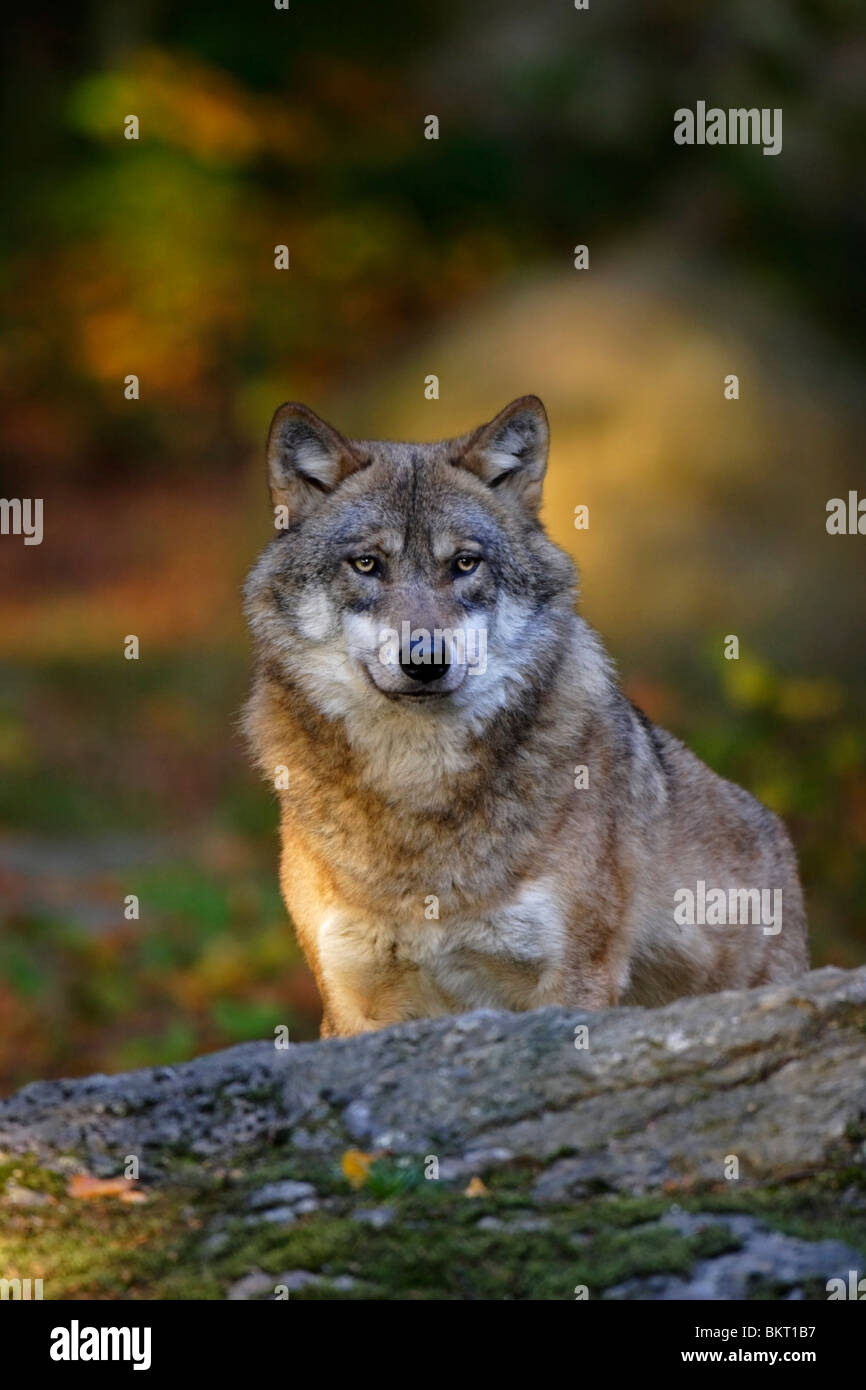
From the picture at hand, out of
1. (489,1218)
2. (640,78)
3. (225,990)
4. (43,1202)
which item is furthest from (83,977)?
(640,78)

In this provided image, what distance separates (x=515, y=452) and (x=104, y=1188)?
3.07 m

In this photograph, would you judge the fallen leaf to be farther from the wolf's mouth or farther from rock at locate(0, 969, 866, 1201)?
the wolf's mouth

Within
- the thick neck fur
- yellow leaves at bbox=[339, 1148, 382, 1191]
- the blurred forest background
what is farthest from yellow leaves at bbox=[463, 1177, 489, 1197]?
the blurred forest background

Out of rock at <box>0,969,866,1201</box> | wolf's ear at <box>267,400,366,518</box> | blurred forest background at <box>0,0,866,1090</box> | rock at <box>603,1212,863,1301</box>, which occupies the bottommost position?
rock at <box>603,1212,863,1301</box>

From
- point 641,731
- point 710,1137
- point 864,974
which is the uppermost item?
point 641,731

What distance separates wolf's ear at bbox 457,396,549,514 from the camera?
262 inches

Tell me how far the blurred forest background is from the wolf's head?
5336mm

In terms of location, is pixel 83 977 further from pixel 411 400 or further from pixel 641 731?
pixel 411 400

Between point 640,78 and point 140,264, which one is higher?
point 640,78

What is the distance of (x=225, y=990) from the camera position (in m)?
11.9

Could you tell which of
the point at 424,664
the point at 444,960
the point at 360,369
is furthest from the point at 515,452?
the point at 360,369

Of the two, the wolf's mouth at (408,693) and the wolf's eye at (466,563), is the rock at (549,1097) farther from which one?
the wolf's eye at (466,563)

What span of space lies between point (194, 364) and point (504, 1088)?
1668 centimetres

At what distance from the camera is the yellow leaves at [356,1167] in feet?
16.4
